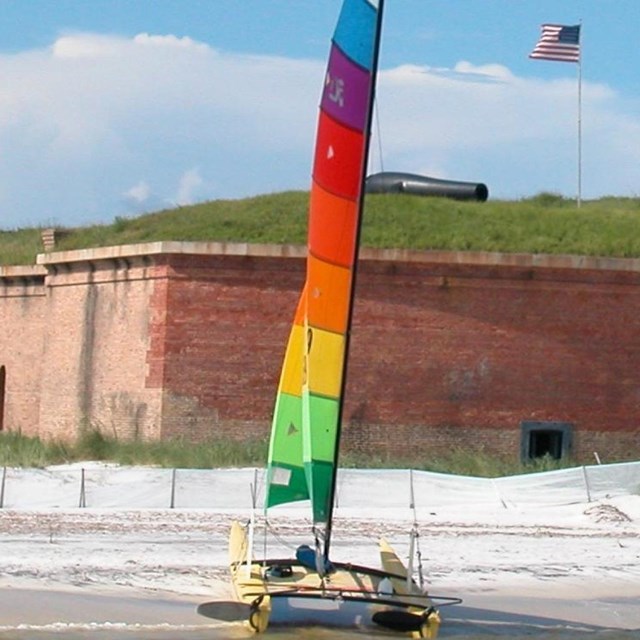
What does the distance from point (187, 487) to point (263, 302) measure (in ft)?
21.6

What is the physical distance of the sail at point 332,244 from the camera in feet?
47.5

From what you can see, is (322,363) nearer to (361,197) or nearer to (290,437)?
(290,437)

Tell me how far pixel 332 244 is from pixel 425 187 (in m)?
22.1

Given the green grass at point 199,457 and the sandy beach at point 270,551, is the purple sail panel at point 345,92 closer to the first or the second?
the sandy beach at point 270,551

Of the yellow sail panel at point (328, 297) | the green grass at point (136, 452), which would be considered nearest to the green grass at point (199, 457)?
the green grass at point (136, 452)

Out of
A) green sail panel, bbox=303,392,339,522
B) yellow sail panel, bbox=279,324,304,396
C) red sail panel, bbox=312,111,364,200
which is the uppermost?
red sail panel, bbox=312,111,364,200

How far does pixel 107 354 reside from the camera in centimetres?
3216

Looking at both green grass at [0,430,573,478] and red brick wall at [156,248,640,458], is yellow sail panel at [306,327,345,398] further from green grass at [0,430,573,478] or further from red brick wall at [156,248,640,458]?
red brick wall at [156,248,640,458]

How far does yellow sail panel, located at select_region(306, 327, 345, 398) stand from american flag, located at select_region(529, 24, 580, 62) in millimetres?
22514

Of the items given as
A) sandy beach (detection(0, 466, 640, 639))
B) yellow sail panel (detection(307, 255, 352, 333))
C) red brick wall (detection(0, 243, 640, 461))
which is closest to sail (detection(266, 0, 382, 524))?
yellow sail panel (detection(307, 255, 352, 333))

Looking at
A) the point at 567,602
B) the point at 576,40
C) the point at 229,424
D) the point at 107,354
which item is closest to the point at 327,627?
the point at 567,602

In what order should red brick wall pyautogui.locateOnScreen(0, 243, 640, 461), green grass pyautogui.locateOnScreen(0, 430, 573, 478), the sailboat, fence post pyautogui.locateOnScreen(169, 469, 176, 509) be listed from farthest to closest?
red brick wall pyautogui.locateOnScreen(0, 243, 640, 461) < green grass pyautogui.locateOnScreen(0, 430, 573, 478) < fence post pyautogui.locateOnScreen(169, 469, 176, 509) < the sailboat

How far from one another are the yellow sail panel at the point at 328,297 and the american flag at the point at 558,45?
2236 centimetres

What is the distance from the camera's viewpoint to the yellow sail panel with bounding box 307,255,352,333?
1448 centimetres
